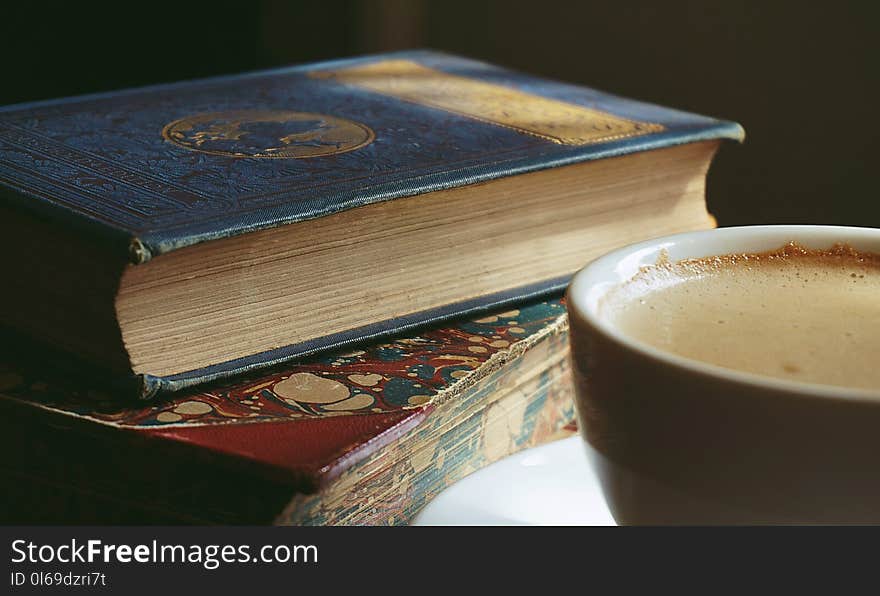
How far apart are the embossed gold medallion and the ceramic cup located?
0.27 meters

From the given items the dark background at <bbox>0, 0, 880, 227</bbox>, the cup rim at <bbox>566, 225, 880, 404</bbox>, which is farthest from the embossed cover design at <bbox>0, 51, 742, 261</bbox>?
the dark background at <bbox>0, 0, 880, 227</bbox>

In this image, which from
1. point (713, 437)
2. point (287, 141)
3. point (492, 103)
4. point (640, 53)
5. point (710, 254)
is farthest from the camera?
point (640, 53)

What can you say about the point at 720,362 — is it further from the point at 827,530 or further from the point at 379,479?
the point at 379,479

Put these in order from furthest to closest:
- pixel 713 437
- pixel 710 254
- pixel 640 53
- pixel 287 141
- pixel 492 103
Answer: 1. pixel 640 53
2. pixel 492 103
3. pixel 287 141
4. pixel 710 254
5. pixel 713 437

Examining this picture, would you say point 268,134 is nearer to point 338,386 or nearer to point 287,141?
A: point 287,141

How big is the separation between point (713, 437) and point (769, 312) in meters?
0.09

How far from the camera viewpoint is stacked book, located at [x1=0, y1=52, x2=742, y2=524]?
52cm

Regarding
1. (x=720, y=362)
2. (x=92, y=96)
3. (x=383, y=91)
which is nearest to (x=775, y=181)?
(x=383, y=91)

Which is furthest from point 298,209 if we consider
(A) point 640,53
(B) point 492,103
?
(A) point 640,53

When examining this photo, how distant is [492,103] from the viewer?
847mm

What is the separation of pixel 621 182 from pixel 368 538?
38 centimetres

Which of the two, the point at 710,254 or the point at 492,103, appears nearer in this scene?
the point at 710,254

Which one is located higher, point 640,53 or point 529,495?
point 640,53

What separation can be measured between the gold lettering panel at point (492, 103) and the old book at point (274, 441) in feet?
0.62
